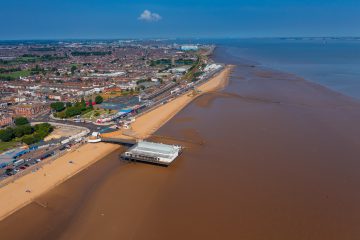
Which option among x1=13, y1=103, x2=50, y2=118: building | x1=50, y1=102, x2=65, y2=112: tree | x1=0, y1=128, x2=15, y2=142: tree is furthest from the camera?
x1=50, y1=102, x2=65, y2=112: tree

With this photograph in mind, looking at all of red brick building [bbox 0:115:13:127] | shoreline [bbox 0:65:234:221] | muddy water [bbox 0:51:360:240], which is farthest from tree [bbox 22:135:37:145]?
red brick building [bbox 0:115:13:127]

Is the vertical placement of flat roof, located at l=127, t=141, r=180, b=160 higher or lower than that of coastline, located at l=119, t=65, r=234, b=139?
higher

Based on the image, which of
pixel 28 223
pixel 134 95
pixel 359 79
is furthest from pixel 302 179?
pixel 359 79

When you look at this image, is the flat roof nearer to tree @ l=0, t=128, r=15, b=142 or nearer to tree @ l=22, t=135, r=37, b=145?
tree @ l=22, t=135, r=37, b=145

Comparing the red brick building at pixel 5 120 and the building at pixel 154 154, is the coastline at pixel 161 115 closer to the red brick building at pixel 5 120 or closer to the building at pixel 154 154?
the building at pixel 154 154

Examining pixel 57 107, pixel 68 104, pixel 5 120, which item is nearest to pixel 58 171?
pixel 5 120

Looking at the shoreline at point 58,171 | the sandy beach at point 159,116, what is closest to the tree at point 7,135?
the shoreline at point 58,171

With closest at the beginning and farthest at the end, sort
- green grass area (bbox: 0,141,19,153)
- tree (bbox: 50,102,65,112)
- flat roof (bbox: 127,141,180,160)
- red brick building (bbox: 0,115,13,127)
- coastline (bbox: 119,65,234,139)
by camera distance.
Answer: flat roof (bbox: 127,141,180,160) → green grass area (bbox: 0,141,19,153) → coastline (bbox: 119,65,234,139) → red brick building (bbox: 0,115,13,127) → tree (bbox: 50,102,65,112)

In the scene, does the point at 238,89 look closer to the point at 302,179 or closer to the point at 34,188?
the point at 302,179
